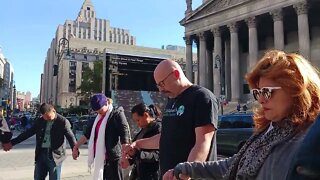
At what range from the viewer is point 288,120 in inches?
72.2

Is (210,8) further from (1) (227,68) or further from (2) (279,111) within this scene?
(2) (279,111)

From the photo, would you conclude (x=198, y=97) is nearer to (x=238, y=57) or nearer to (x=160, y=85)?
(x=160, y=85)

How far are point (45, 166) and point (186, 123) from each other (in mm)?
3949

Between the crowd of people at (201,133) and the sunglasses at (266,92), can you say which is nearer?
the crowd of people at (201,133)

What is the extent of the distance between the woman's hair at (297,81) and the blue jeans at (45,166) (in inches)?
197

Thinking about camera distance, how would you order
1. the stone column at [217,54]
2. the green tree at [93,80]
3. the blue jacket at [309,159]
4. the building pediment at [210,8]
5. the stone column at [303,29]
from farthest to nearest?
the green tree at [93,80] → the stone column at [217,54] → the building pediment at [210,8] → the stone column at [303,29] → the blue jacket at [309,159]

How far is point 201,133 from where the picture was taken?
9.82ft

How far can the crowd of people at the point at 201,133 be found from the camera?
1.74m

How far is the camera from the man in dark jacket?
615 cm

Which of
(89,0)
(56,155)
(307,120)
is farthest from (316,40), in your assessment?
(89,0)

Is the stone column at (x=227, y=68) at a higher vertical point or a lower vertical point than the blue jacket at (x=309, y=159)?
higher

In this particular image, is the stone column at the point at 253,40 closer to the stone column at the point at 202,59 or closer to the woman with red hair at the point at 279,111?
the stone column at the point at 202,59

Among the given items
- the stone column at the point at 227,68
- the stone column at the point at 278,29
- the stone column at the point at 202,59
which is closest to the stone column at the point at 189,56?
the stone column at the point at 202,59

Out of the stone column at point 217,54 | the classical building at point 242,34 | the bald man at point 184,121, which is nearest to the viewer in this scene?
the bald man at point 184,121
